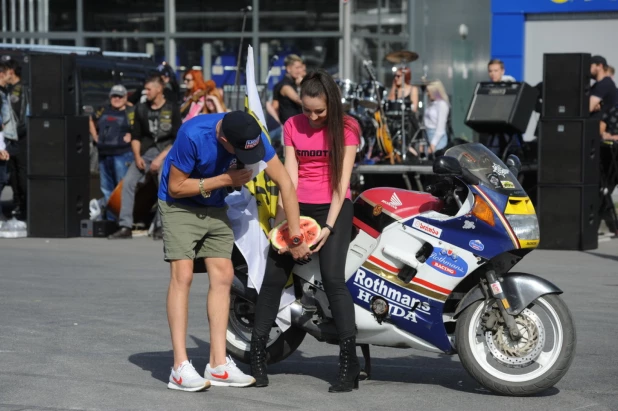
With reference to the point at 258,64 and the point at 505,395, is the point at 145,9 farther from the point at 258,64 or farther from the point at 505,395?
the point at 505,395

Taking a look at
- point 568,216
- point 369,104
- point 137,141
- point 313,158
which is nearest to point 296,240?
point 313,158

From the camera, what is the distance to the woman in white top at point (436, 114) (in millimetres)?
19156

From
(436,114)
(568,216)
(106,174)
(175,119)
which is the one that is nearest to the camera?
(568,216)

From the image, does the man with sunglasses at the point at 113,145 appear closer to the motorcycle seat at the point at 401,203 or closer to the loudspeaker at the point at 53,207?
the loudspeaker at the point at 53,207

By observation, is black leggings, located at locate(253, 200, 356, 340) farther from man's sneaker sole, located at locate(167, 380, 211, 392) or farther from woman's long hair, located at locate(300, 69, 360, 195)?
man's sneaker sole, located at locate(167, 380, 211, 392)

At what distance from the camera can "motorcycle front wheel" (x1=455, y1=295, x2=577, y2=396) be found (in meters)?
6.61

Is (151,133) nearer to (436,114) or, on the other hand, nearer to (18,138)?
(18,138)

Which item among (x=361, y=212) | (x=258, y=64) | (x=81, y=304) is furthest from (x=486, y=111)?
(x=258, y=64)

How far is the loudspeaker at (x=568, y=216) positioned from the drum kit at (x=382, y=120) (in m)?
4.20

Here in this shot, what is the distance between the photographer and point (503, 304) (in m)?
6.64

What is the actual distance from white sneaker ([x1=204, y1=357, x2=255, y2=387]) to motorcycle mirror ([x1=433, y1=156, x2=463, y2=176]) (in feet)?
5.13

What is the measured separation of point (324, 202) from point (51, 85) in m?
8.66

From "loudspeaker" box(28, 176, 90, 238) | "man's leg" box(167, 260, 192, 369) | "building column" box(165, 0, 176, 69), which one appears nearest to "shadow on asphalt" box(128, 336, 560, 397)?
"man's leg" box(167, 260, 192, 369)

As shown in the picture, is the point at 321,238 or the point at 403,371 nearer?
the point at 321,238
